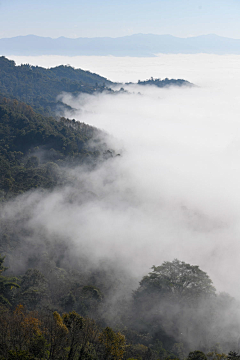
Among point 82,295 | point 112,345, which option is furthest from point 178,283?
point 112,345

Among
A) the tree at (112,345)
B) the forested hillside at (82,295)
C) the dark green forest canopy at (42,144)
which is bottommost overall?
the tree at (112,345)

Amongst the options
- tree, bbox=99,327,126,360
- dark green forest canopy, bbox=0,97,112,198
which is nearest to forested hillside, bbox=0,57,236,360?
tree, bbox=99,327,126,360

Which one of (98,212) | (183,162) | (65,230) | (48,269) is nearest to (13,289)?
(48,269)

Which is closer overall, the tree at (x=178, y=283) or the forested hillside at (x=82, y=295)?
the forested hillside at (x=82, y=295)

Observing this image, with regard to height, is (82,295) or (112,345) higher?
(82,295)

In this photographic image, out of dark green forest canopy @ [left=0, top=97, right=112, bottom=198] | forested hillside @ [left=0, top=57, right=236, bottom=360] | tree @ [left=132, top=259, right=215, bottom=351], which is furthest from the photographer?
dark green forest canopy @ [left=0, top=97, right=112, bottom=198]

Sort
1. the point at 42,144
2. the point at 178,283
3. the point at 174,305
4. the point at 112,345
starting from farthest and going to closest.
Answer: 1. the point at 42,144
2. the point at 178,283
3. the point at 174,305
4. the point at 112,345

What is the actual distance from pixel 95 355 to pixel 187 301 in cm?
1540

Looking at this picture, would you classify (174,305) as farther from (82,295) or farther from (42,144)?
(42,144)

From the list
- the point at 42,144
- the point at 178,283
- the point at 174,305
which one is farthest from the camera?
the point at 42,144

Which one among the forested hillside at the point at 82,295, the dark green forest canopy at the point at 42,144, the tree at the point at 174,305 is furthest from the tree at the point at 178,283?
the dark green forest canopy at the point at 42,144

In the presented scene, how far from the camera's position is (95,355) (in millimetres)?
23359

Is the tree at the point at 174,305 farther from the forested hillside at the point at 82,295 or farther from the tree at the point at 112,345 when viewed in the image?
the tree at the point at 112,345

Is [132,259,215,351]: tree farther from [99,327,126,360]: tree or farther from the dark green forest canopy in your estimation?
the dark green forest canopy
